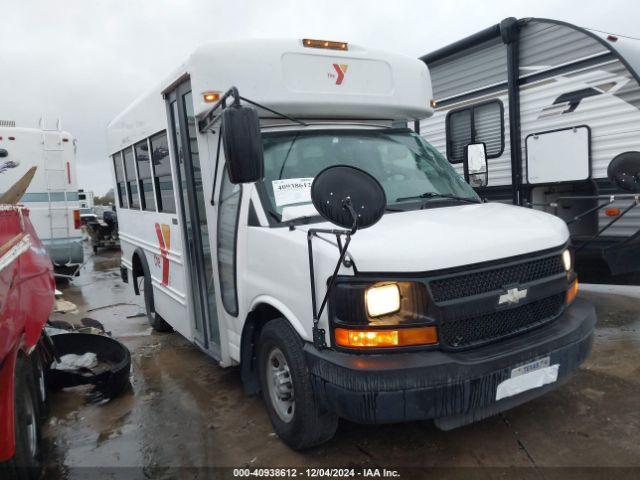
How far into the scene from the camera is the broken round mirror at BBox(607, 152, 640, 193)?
463cm

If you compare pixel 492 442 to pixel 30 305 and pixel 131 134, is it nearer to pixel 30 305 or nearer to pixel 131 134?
pixel 30 305

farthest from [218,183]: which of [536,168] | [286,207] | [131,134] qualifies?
[536,168]

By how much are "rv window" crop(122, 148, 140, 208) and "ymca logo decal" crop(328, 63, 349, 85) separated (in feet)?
10.1

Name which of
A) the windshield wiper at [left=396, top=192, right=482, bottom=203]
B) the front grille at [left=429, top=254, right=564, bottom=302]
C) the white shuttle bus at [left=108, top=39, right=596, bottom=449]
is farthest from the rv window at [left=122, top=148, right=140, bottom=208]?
the front grille at [left=429, top=254, right=564, bottom=302]

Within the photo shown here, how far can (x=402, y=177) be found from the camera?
3.80 meters

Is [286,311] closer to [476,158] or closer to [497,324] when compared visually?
[497,324]

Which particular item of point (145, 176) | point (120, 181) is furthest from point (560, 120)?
point (120, 181)

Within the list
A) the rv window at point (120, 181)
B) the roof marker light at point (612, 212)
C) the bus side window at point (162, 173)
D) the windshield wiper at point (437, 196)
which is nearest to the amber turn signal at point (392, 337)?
the windshield wiper at point (437, 196)

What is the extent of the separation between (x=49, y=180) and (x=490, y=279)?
370 inches

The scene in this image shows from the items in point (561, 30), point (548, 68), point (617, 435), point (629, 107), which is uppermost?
point (561, 30)

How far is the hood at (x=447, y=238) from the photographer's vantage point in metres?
2.61

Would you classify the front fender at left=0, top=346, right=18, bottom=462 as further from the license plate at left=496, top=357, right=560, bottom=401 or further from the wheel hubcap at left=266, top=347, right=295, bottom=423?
the license plate at left=496, top=357, right=560, bottom=401

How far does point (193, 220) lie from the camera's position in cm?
438

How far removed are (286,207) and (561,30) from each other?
13.2 ft
